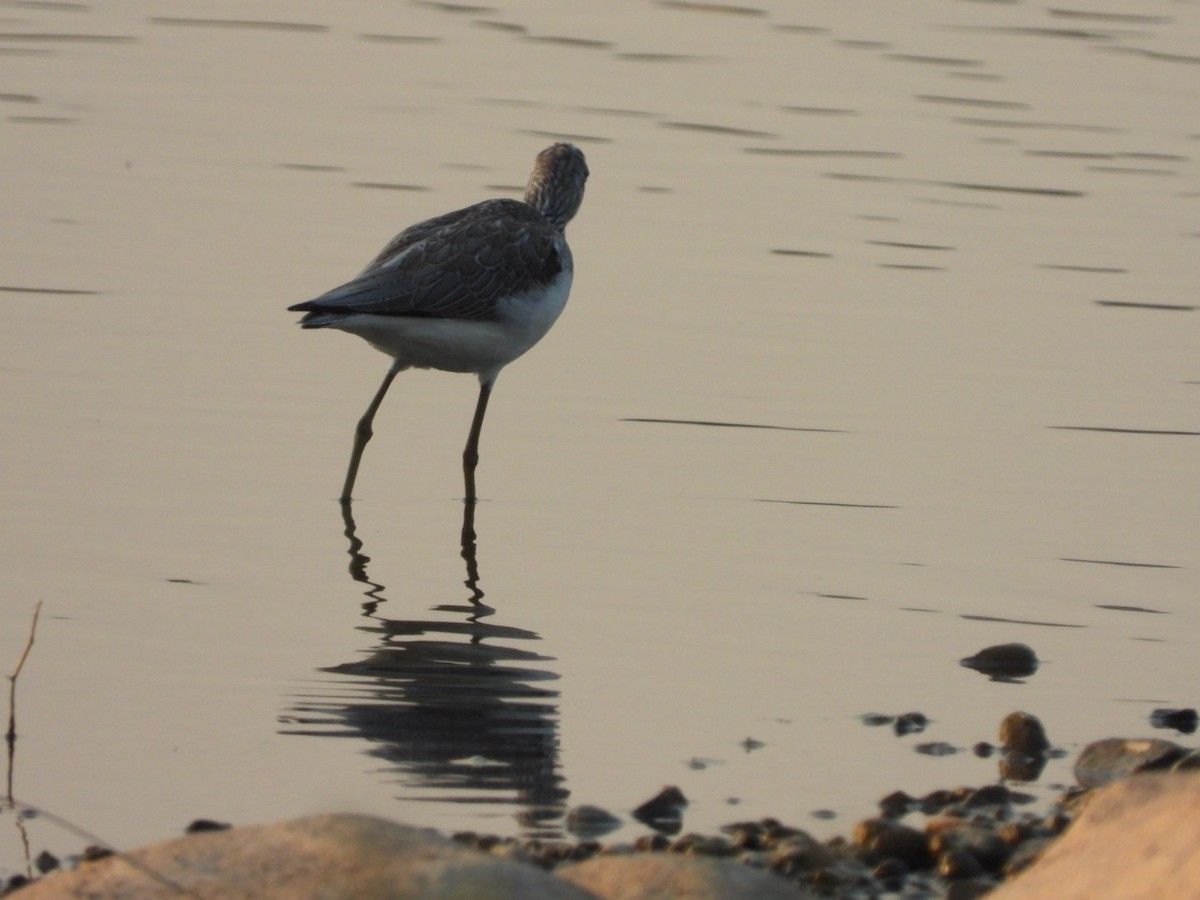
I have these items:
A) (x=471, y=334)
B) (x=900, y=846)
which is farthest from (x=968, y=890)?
(x=471, y=334)

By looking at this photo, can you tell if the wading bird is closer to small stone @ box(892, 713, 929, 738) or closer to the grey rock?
small stone @ box(892, 713, 929, 738)

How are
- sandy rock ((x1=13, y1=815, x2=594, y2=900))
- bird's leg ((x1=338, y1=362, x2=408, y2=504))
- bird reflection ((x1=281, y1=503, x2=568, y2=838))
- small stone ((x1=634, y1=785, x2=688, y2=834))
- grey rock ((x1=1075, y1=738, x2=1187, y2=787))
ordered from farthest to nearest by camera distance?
1. bird's leg ((x1=338, y1=362, x2=408, y2=504))
2. grey rock ((x1=1075, y1=738, x2=1187, y2=787))
3. bird reflection ((x1=281, y1=503, x2=568, y2=838))
4. small stone ((x1=634, y1=785, x2=688, y2=834))
5. sandy rock ((x1=13, y1=815, x2=594, y2=900))

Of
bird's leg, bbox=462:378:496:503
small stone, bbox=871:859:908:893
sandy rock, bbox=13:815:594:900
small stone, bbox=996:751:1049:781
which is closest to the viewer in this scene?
sandy rock, bbox=13:815:594:900

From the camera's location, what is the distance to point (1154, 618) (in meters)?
8.67

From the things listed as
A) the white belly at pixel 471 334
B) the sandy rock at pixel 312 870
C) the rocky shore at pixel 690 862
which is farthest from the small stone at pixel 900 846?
the white belly at pixel 471 334

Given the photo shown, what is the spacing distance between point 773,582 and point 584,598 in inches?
30.3

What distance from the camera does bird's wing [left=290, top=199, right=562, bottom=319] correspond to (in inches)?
390

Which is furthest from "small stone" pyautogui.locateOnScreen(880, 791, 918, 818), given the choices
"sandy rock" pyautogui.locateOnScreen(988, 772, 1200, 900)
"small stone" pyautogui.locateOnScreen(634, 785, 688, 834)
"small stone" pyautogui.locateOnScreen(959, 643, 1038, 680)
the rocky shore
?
"small stone" pyautogui.locateOnScreen(959, 643, 1038, 680)

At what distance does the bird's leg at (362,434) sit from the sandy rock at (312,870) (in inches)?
185

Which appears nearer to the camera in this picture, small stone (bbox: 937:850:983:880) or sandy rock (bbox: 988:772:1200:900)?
sandy rock (bbox: 988:772:1200:900)

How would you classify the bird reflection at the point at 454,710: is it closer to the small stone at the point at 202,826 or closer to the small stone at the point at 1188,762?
the small stone at the point at 202,826

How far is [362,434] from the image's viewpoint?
10133mm

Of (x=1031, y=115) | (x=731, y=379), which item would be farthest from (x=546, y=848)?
(x=1031, y=115)

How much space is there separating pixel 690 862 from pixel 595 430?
5.55 meters
